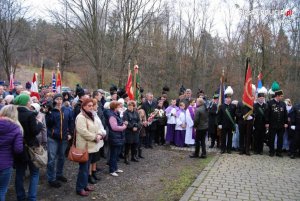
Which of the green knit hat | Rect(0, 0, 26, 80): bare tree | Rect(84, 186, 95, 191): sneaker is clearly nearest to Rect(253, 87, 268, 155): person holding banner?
Rect(84, 186, 95, 191): sneaker

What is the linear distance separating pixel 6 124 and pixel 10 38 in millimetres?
14604

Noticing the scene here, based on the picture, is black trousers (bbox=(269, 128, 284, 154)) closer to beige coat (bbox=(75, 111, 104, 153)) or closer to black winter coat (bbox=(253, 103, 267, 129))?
black winter coat (bbox=(253, 103, 267, 129))

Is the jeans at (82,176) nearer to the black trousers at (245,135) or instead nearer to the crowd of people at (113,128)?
the crowd of people at (113,128)

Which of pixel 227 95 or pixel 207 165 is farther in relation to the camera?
pixel 227 95

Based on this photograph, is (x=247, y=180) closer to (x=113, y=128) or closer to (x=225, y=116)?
(x=113, y=128)

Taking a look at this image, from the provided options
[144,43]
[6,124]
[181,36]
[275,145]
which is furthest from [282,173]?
[181,36]

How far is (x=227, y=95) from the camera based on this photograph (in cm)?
1148

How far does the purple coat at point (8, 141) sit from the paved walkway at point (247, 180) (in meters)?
3.15

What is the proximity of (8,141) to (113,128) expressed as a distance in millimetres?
3056

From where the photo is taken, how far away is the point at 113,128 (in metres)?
7.34

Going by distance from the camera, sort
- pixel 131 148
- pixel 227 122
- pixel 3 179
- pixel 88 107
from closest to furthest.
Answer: pixel 3 179, pixel 88 107, pixel 131 148, pixel 227 122

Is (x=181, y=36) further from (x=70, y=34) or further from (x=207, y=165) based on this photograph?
(x=207, y=165)

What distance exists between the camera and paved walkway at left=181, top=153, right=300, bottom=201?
6.23 meters

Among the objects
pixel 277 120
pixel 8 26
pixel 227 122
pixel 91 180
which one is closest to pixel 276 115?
pixel 277 120
